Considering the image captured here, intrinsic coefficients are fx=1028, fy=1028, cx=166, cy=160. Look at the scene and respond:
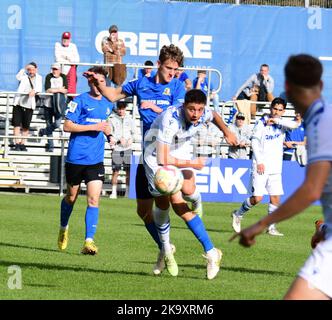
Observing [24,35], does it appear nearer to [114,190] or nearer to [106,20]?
[106,20]

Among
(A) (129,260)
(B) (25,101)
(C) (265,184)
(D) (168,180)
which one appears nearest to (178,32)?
(B) (25,101)

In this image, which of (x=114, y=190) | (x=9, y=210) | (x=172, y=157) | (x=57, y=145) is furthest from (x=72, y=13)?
(x=172, y=157)

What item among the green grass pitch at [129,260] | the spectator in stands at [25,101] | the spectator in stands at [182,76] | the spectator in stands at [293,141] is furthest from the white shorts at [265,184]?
the spectator in stands at [25,101]

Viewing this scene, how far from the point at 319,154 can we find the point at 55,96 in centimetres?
1976

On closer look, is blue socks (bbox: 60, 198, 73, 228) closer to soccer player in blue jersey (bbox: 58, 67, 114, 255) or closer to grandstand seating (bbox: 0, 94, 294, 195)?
soccer player in blue jersey (bbox: 58, 67, 114, 255)

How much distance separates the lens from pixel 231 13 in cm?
2841

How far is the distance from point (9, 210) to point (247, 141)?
276 inches

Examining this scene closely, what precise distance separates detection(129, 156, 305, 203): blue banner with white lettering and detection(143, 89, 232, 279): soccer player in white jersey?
13.3 metres

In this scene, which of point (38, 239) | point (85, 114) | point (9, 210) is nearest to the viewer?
point (85, 114)

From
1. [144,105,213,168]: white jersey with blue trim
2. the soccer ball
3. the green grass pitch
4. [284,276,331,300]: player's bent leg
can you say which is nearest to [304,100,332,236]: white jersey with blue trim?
[284,276,331,300]: player's bent leg

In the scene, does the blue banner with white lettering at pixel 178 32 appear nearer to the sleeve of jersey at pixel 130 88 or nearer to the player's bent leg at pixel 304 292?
the sleeve of jersey at pixel 130 88

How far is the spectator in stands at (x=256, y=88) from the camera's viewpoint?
27156mm

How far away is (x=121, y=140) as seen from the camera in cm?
2461

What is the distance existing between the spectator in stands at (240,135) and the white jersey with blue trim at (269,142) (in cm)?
638
